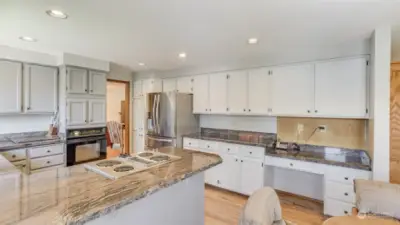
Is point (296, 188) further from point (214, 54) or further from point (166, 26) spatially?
point (166, 26)

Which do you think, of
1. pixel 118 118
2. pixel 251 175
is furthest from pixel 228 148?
pixel 118 118

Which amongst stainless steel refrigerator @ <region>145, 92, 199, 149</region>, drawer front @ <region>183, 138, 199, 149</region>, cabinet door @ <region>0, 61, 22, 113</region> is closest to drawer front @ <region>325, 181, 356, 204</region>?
drawer front @ <region>183, 138, 199, 149</region>

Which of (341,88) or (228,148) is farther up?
(341,88)

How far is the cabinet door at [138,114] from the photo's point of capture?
5.26 meters

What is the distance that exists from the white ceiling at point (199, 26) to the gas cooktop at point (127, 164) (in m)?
1.34

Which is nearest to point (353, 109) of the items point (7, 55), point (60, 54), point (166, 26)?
point (166, 26)

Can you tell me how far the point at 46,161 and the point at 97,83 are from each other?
1557mm

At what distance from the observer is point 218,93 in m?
4.20

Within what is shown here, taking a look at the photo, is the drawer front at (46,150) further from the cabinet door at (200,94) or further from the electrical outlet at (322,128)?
the electrical outlet at (322,128)

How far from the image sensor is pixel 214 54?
3.57 meters

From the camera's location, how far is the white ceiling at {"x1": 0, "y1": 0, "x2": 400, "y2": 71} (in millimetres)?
→ 1911

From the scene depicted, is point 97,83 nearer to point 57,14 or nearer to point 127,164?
point 57,14

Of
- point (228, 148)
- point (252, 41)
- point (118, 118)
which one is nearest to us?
point (252, 41)

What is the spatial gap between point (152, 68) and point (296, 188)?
143 inches
